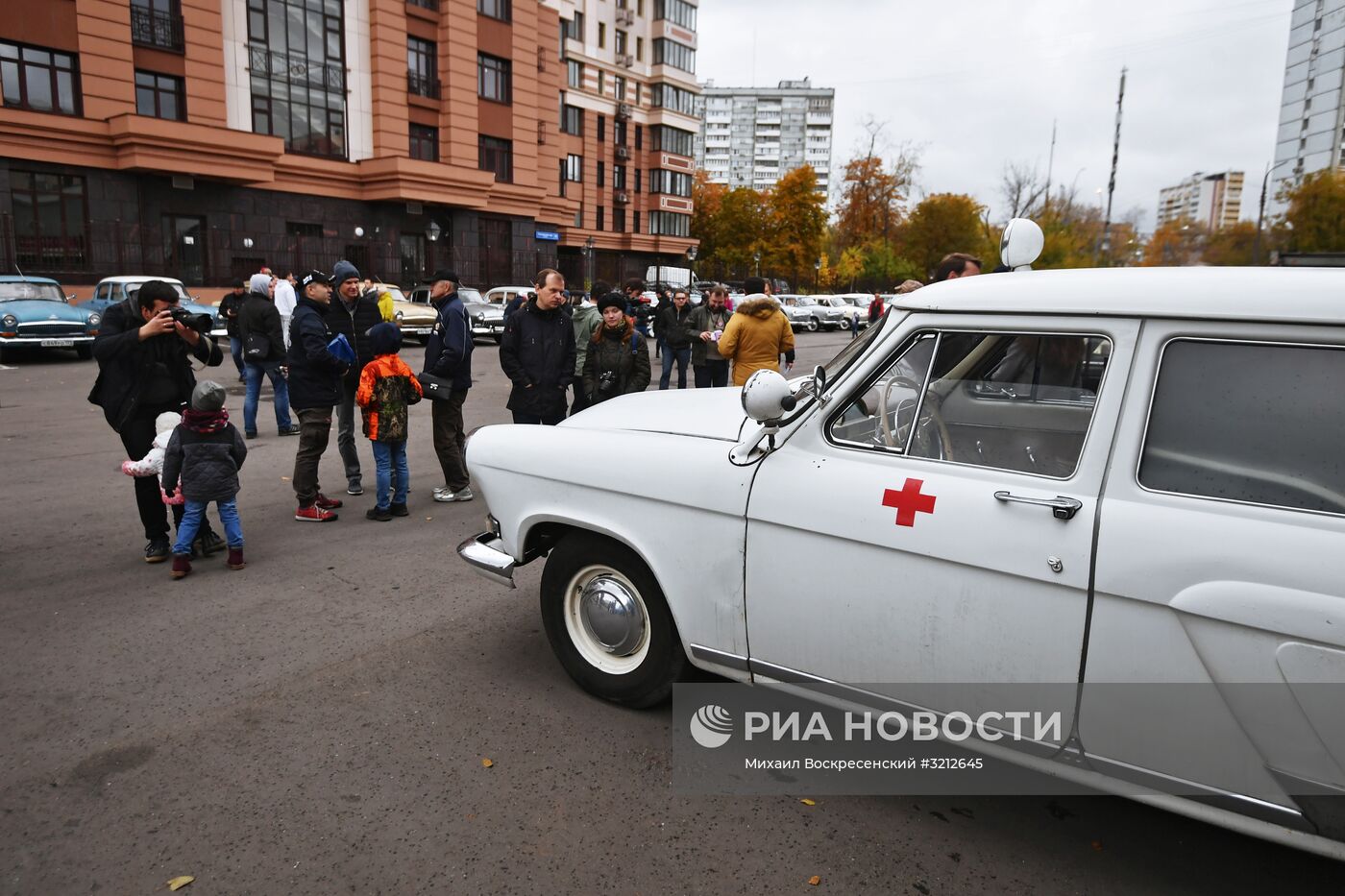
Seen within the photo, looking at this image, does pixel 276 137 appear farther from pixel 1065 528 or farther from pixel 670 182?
pixel 670 182

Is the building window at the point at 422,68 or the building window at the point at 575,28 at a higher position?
the building window at the point at 575,28

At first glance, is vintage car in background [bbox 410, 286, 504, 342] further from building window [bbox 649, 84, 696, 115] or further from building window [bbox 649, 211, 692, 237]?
building window [bbox 649, 84, 696, 115]

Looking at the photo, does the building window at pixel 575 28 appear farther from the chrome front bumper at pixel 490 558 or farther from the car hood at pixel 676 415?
the chrome front bumper at pixel 490 558

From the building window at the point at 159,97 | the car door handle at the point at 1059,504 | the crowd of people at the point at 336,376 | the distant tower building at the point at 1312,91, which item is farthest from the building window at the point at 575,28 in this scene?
the distant tower building at the point at 1312,91

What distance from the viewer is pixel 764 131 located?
5349 inches

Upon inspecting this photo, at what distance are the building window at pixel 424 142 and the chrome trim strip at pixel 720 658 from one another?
34.2 metres

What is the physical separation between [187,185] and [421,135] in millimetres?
9874

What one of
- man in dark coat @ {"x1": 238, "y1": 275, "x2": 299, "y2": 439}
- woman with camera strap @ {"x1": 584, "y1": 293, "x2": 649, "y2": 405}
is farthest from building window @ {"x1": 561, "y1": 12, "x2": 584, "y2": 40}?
woman with camera strap @ {"x1": 584, "y1": 293, "x2": 649, "y2": 405}

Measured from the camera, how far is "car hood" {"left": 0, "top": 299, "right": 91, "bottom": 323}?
16219 millimetres

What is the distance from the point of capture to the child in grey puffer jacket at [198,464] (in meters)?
5.18

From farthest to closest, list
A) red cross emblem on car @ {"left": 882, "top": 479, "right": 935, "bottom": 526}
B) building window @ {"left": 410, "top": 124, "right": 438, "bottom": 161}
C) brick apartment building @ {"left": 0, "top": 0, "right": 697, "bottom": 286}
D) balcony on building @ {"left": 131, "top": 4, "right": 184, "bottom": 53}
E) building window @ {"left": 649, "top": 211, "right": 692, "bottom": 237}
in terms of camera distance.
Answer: building window @ {"left": 649, "top": 211, "right": 692, "bottom": 237} → building window @ {"left": 410, "top": 124, "right": 438, "bottom": 161} → balcony on building @ {"left": 131, "top": 4, "right": 184, "bottom": 53} → brick apartment building @ {"left": 0, "top": 0, "right": 697, "bottom": 286} → red cross emblem on car @ {"left": 882, "top": 479, "right": 935, "bottom": 526}

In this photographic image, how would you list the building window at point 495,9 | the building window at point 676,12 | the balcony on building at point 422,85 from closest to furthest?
the balcony on building at point 422,85 < the building window at point 495,9 < the building window at point 676,12

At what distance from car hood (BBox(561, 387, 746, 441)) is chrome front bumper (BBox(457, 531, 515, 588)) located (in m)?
0.68

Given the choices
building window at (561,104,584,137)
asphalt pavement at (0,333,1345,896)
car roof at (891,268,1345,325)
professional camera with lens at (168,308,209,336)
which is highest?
building window at (561,104,584,137)
